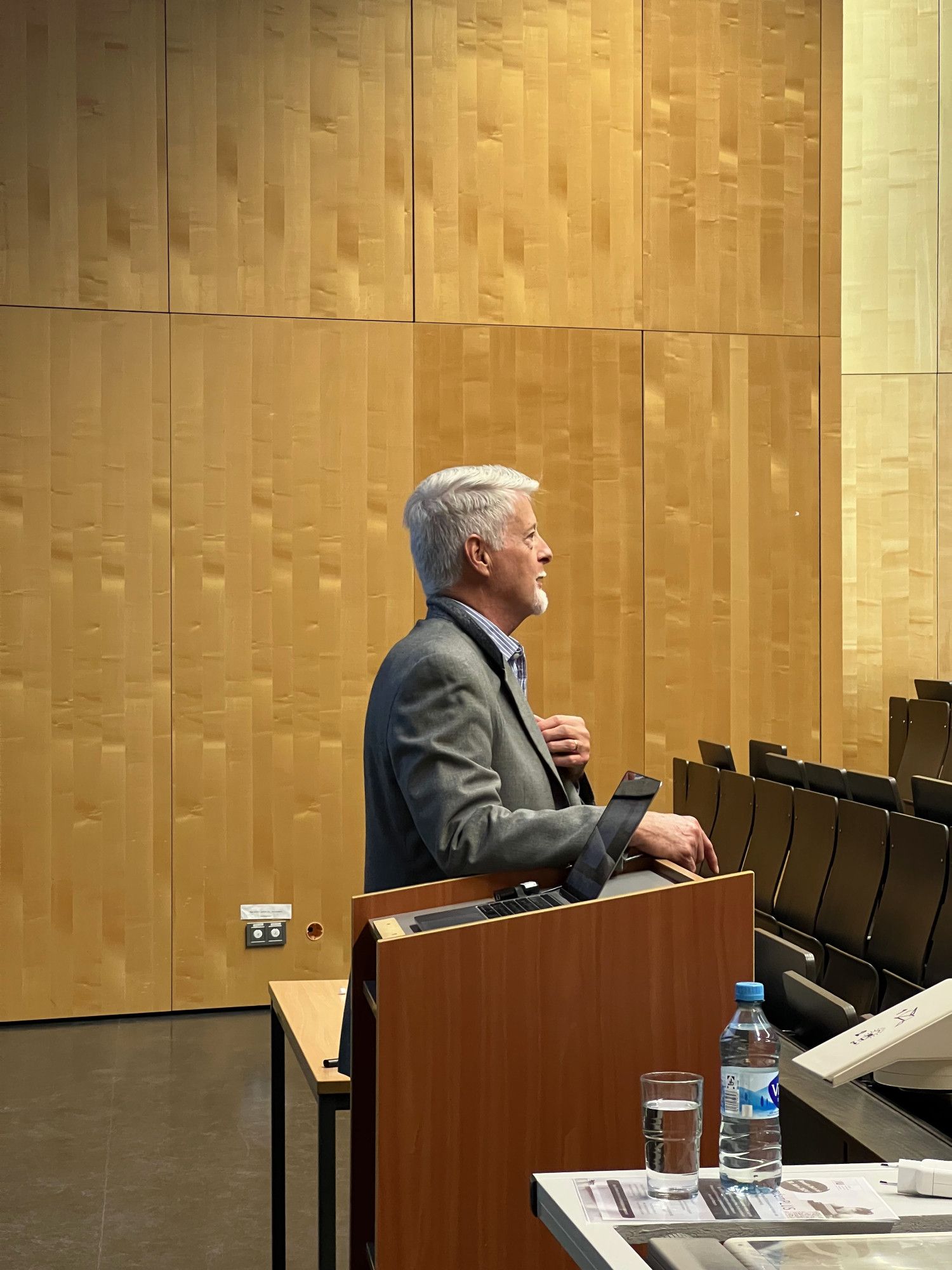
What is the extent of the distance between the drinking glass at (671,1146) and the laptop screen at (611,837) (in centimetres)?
35

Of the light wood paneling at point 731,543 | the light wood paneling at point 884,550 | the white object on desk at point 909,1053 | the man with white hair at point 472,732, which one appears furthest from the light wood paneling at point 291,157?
the white object on desk at point 909,1053

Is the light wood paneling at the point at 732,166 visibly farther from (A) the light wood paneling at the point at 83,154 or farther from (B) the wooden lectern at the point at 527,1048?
(B) the wooden lectern at the point at 527,1048

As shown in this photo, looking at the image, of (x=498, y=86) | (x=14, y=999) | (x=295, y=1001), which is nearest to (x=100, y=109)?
(x=498, y=86)

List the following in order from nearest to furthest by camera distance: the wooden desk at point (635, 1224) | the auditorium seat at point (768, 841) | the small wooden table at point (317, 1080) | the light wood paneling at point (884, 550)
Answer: the wooden desk at point (635, 1224) → the small wooden table at point (317, 1080) → the auditorium seat at point (768, 841) → the light wood paneling at point (884, 550)

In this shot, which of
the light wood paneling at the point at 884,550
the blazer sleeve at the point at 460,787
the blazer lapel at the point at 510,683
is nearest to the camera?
the blazer sleeve at the point at 460,787

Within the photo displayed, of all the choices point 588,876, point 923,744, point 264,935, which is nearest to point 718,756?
point 923,744

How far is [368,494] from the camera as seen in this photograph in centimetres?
548

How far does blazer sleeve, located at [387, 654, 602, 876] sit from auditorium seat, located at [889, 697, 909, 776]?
13.7 feet

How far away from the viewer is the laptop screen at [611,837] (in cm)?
165

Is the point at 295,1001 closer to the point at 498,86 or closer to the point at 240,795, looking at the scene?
the point at 240,795

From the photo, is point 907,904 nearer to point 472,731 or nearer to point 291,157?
point 472,731

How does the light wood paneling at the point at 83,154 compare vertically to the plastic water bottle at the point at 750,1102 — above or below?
above

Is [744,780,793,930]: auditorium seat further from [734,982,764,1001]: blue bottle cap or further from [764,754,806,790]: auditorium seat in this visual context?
[734,982,764,1001]: blue bottle cap

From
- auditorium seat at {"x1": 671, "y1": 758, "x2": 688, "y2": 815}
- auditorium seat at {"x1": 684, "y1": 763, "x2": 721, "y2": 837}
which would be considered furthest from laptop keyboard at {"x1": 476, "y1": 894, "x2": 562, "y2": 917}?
auditorium seat at {"x1": 671, "y1": 758, "x2": 688, "y2": 815}
